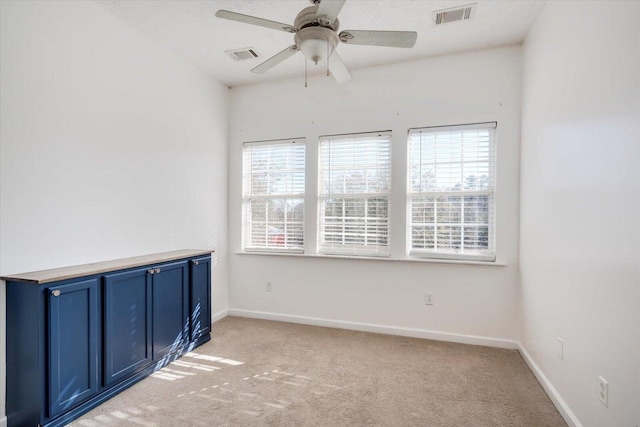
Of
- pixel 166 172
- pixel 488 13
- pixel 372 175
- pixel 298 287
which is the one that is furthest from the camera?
pixel 298 287

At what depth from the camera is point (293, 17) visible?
107 inches

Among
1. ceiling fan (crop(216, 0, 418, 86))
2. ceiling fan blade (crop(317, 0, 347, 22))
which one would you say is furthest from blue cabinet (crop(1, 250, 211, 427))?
ceiling fan blade (crop(317, 0, 347, 22))

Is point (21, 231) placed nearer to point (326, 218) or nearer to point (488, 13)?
point (326, 218)

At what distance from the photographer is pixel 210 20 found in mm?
2770

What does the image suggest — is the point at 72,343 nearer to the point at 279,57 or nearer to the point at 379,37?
the point at 279,57

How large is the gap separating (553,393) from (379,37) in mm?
2671

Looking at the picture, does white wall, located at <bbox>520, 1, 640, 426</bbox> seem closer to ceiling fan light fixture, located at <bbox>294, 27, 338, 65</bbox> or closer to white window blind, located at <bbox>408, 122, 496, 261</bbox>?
white window blind, located at <bbox>408, 122, 496, 261</bbox>

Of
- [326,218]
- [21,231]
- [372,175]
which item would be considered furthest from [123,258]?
[372,175]

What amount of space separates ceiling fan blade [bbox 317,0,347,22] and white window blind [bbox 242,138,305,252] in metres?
2.21

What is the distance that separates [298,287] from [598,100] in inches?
125

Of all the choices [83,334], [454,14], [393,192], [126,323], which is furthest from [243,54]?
[83,334]

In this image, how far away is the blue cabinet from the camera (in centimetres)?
190

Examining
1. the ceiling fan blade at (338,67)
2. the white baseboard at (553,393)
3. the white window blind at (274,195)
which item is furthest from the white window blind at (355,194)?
the white baseboard at (553,393)

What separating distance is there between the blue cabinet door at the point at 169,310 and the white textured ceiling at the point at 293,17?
211cm
